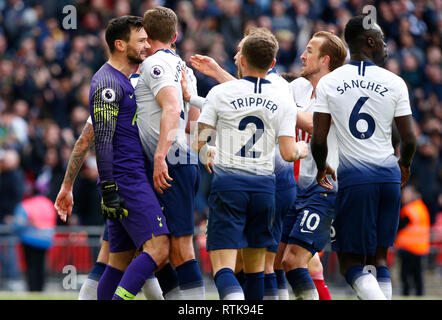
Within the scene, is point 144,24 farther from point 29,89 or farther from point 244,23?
point 244,23

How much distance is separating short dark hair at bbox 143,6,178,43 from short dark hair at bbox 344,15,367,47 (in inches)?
63.8

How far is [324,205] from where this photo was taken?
27.0ft

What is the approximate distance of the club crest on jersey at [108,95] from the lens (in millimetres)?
7215

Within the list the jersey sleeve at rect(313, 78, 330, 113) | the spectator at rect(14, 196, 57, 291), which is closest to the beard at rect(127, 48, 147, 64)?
the jersey sleeve at rect(313, 78, 330, 113)

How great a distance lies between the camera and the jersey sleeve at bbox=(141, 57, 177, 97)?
24.1 feet

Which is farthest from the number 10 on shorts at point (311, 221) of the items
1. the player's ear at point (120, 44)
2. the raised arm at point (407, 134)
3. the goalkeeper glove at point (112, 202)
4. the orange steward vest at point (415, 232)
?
the orange steward vest at point (415, 232)

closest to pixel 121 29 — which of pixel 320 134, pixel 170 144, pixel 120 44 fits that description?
pixel 120 44

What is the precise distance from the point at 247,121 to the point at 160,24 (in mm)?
1426

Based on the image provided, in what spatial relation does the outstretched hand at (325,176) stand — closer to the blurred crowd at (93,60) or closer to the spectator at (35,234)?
the spectator at (35,234)

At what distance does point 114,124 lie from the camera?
725 cm

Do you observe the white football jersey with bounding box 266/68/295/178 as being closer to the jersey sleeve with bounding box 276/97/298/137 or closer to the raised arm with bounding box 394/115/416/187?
the jersey sleeve with bounding box 276/97/298/137

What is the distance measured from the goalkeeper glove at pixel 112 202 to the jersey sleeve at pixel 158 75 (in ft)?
3.03

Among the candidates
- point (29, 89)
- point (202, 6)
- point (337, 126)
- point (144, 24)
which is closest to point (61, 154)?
point (29, 89)
